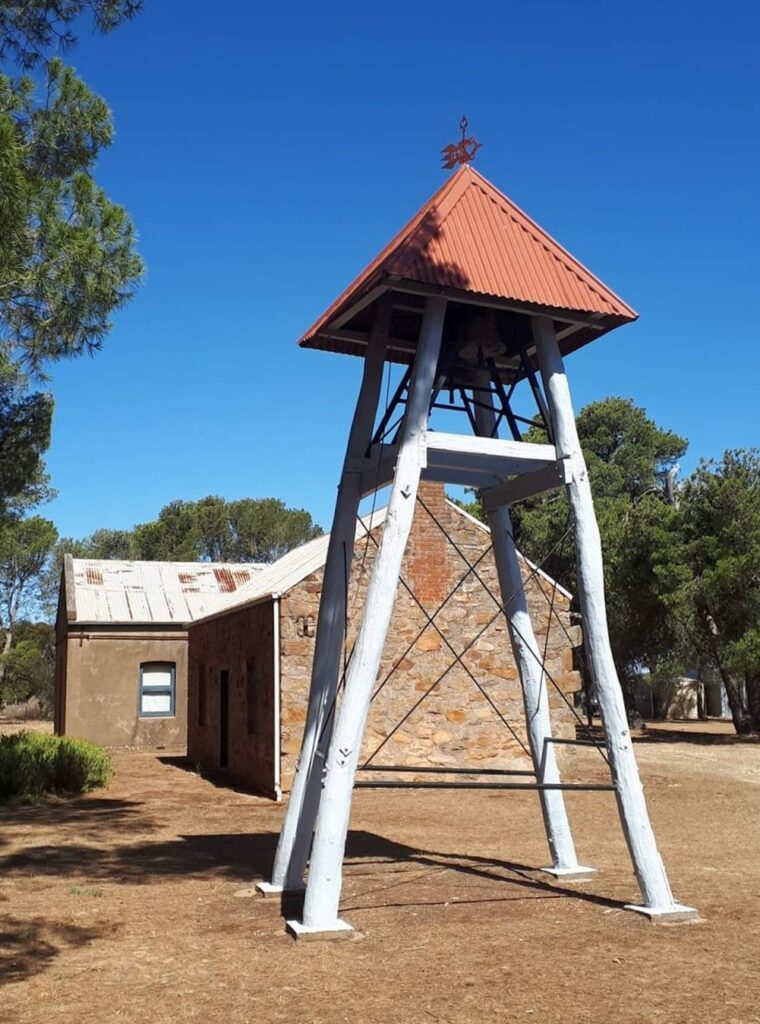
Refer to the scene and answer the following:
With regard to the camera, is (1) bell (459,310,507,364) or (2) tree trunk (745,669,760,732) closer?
(1) bell (459,310,507,364)

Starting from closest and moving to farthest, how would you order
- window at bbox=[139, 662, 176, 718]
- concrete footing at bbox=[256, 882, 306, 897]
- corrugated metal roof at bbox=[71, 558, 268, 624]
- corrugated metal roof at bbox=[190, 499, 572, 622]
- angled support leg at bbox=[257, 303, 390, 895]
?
concrete footing at bbox=[256, 882, 306, 897] < angled support leg at bbox=[257, 303, 390, 895] < corrugated metal roof at bbox=[190, 499, 572, 622] < window at bbox=[139, 662, 176, 718] < corrugated metal roof at bbox=[71, 558, 268, 624]

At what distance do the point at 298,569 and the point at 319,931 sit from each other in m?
10.3

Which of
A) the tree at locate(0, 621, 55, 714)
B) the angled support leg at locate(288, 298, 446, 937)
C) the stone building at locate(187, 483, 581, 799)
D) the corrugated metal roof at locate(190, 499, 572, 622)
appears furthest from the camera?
the tree at locate(0, 621, 55, 714)

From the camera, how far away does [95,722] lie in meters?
24.5

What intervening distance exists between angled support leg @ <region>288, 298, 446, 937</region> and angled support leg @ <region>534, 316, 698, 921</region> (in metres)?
1.08

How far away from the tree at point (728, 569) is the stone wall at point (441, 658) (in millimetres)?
9735

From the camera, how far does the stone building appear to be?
610 inches

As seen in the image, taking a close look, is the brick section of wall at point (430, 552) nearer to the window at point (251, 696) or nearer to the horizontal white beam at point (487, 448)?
the window at point (251, 696)

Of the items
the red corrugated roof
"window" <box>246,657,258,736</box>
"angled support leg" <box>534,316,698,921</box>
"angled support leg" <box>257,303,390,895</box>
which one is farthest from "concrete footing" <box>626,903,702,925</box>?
"window" <box>246,657,258,736</box>

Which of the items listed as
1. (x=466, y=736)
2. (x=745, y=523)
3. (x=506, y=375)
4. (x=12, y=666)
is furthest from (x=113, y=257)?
(x=12, y=666)

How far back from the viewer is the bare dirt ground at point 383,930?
5223 millimetres

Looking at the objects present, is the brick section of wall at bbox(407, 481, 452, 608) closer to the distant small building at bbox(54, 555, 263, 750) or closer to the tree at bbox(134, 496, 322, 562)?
the distant small building at bbox(54, 555, 263, 750)

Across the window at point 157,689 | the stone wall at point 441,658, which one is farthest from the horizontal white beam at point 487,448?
the window at point 157,689

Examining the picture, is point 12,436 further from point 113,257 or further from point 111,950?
point 111,950
